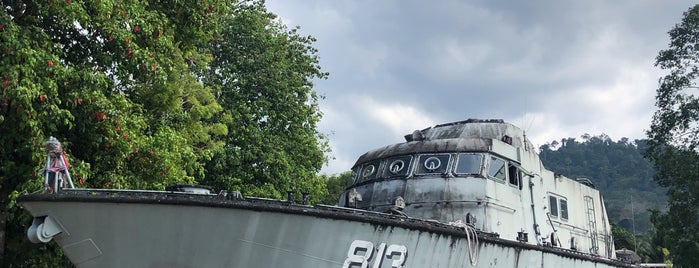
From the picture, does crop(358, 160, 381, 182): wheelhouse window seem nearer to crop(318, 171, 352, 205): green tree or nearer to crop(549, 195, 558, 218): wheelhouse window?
crop(549, 195, 558, 218): wheelhouse window

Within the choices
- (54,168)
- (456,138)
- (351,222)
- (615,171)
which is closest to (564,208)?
(456,138)

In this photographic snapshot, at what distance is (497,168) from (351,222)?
392 cm

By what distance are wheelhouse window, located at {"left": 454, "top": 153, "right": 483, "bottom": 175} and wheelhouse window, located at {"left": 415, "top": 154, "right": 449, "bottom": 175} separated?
0.22 meters

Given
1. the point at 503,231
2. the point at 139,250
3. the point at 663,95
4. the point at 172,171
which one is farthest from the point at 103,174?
the point at 663,95

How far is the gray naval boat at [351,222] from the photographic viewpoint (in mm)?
7984

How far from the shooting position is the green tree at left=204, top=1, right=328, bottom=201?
810 inches

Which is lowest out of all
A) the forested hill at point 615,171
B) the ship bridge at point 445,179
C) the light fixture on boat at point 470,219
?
the light fixture on boat at point 470,219

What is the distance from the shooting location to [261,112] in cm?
2181

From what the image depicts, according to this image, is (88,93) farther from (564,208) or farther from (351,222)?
(564,208)

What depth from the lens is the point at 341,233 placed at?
8328 millimetres

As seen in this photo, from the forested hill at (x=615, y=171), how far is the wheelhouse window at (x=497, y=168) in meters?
80.6

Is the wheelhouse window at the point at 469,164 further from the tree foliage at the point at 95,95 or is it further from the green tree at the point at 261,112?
the green tree at the point at 261,112

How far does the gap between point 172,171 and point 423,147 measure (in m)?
4.87

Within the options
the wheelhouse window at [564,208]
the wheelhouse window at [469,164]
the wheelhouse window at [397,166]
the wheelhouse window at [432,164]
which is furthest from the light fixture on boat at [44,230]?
the wheelhouse window at [564,208]
